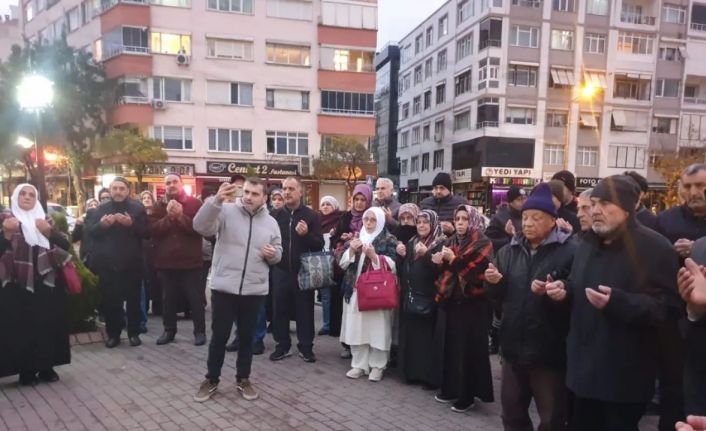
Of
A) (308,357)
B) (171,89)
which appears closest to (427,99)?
(171,89)

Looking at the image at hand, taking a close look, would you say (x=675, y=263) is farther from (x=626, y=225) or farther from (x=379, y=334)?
(x=379, y=334)

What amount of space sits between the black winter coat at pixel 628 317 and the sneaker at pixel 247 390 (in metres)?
2.92

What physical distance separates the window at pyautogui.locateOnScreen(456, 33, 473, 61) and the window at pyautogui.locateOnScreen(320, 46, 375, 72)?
9.93 m

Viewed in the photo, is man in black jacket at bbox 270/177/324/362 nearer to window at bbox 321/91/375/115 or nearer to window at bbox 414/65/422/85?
window at bbox 321/91/375/115

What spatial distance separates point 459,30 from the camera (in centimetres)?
4006

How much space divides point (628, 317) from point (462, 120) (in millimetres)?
39103

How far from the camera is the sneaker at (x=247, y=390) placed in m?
4.65

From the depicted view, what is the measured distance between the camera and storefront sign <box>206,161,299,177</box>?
103 ft

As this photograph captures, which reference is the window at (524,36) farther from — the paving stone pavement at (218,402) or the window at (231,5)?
the paving stone pavement at (218,402)

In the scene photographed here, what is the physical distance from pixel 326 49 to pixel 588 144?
69.6 feet

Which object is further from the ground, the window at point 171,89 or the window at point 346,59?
the window at point 346,59

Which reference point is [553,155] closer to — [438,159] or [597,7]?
[438,159]

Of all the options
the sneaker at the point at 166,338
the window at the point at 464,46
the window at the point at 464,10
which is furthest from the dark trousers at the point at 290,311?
the window at the point at 464,10

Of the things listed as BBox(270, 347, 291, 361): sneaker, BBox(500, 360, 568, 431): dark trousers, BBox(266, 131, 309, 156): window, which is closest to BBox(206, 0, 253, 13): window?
BBox(266, 131, 309, 156): window
